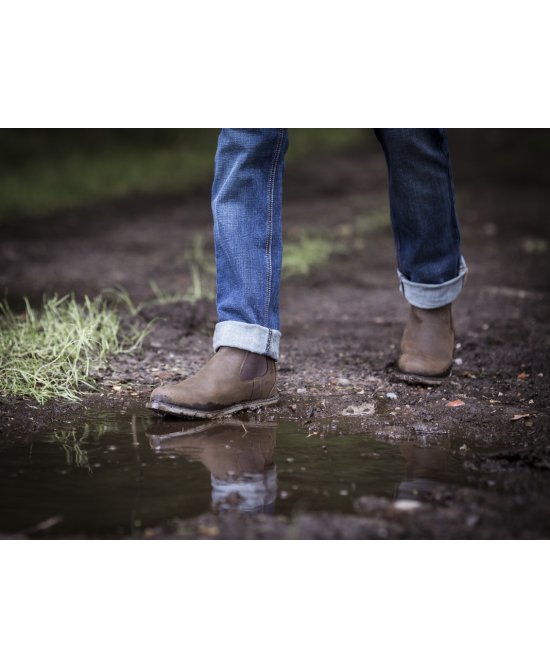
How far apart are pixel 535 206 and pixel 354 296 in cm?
352

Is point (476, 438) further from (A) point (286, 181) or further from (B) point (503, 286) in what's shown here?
(A) point (286, 181)

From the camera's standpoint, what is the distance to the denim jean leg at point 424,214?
2078 mm

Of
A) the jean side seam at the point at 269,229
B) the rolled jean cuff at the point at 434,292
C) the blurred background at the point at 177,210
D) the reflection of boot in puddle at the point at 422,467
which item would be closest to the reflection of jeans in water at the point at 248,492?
the reflection of boot in puddle at the point at 422,467

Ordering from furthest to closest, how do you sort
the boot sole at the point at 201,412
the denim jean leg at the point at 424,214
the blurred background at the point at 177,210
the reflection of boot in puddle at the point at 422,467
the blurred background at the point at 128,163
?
the blurred background at the point at 128,163
the blurred background at the point at 177,210
the denim jean leg at the point at 424,214
the boot sole at the point at 201,412
the reflection of boot in puddle at the point at 422,467

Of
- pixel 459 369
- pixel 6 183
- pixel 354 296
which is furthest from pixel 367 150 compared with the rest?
pixel 459 369

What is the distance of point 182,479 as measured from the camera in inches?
61.6

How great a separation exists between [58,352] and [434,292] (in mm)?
1383

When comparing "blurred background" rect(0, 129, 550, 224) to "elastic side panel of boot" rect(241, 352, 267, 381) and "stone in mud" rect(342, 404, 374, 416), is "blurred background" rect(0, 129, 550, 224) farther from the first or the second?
"stone in mud" rect(342, 404, 374, 416)

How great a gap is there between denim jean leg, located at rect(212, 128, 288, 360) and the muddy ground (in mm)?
299

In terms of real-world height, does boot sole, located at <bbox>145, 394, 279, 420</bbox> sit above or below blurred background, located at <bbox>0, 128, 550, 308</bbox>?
below

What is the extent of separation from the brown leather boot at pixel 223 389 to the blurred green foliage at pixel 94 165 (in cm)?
429

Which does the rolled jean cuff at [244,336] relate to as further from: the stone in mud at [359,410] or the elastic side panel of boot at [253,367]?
the stone in mud at [359,410]

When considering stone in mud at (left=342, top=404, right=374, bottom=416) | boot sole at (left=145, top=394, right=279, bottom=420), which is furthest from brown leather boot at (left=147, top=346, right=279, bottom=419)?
stone in mud at (left=342, top=404, right=374, bottom=416)

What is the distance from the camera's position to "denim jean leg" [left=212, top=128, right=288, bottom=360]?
1940 millimetres
